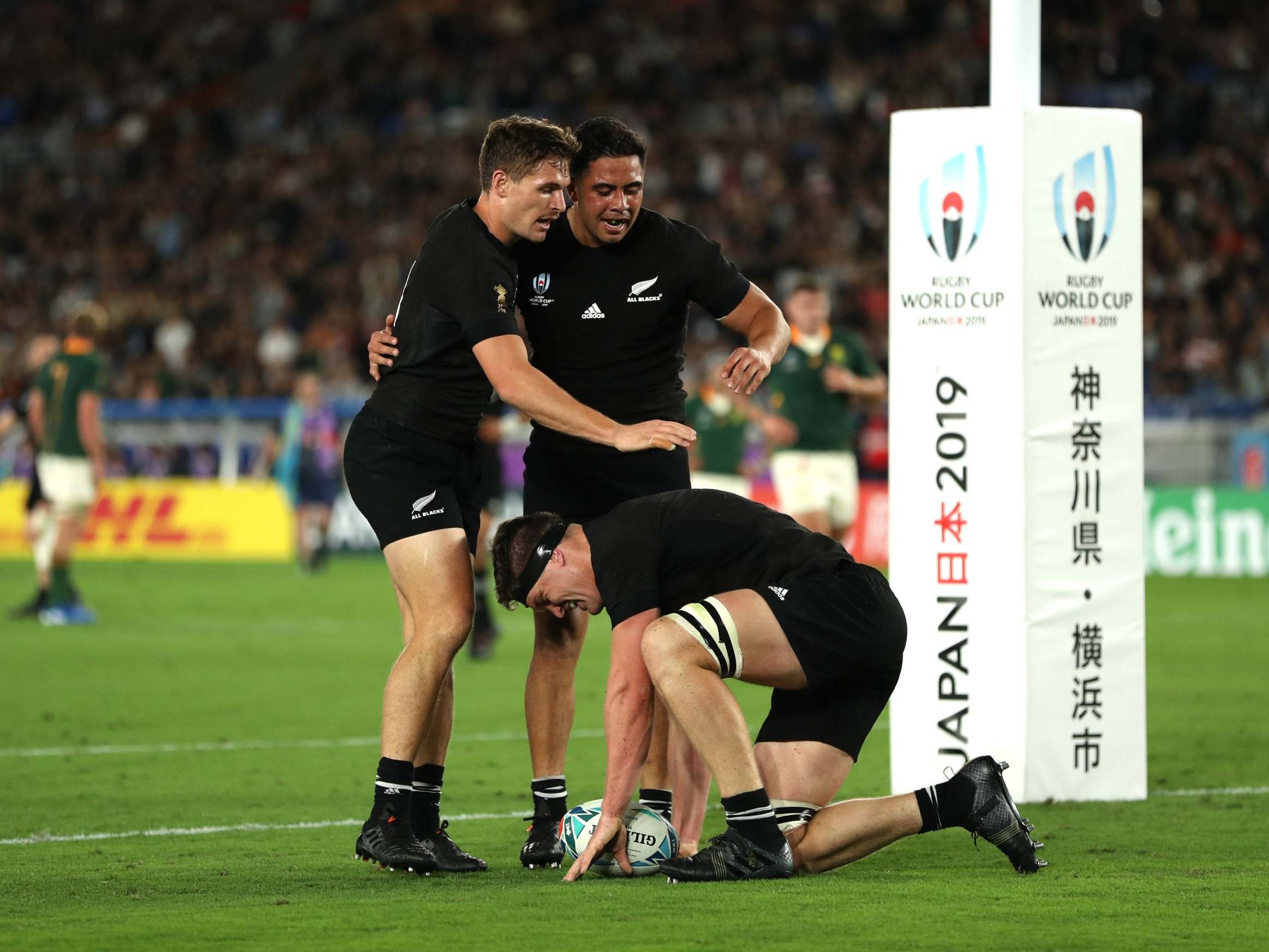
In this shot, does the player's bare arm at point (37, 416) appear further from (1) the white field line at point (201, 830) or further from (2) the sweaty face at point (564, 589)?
(2) the sweaty face at point (564, 589)

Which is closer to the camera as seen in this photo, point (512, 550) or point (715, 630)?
point (715, 630)

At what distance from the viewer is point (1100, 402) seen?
25.5 ft

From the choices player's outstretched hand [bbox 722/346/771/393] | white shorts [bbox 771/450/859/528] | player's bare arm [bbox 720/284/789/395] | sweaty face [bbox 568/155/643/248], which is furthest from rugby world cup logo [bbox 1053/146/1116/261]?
white shorts [bbox 771/450/859/528]

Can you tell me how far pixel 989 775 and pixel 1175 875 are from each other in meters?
0.66

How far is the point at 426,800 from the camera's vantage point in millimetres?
6574

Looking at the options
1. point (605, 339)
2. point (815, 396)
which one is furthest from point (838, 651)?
point (815, 396)

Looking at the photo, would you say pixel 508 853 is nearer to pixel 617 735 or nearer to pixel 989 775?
pixel 617 735

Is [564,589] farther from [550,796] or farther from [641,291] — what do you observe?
[641,291]

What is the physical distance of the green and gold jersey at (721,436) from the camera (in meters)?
17.8

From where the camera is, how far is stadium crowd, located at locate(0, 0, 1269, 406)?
1043 inches

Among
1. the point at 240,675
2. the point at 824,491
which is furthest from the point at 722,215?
the point at 240,675

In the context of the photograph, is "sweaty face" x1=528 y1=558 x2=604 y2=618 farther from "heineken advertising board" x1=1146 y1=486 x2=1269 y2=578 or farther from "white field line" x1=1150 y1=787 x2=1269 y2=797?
"heineken advertising board" x1=1146 y1=486 x2=1269 y2=578

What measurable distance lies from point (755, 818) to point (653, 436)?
1.22 m

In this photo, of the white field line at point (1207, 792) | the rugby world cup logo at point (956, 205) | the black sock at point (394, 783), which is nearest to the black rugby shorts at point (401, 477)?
the black sock at point (394, 783)
